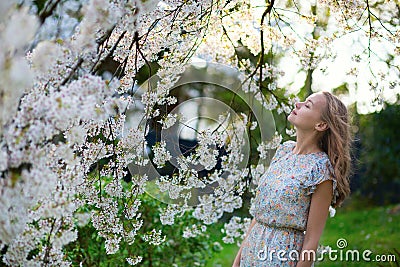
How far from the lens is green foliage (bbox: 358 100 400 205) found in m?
6.93

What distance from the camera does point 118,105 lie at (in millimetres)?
1410

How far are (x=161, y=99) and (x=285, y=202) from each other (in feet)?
2.38

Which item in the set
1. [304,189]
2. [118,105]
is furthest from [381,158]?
[118,105]

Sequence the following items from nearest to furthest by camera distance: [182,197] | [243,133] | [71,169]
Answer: [71,169] < [182,197] < [243,133]

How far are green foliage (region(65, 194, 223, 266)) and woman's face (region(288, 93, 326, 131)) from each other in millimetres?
1564

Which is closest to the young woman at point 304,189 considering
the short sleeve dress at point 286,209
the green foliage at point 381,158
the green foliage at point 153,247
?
the short sleeve dress at point 286,209

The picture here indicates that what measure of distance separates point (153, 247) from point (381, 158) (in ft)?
14.9

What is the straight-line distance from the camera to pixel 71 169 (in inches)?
63.1

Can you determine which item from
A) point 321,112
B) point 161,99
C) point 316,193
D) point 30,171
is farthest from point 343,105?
point 30,171

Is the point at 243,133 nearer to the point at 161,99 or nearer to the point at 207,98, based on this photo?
the point at 207,98

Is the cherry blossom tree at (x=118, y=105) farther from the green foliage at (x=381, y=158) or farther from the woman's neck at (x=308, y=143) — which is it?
the green foliage at (x=381, y=158)

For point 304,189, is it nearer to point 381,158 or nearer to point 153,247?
point 153,247

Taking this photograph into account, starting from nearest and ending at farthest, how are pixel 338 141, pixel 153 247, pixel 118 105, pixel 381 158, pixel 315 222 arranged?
1. pixel 118 105
2. pixel 315 222
3. pixel 338 141
4. pixel 153 247
5. pixel 381 158

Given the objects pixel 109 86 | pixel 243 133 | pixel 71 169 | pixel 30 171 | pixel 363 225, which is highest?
pixel 363 225
